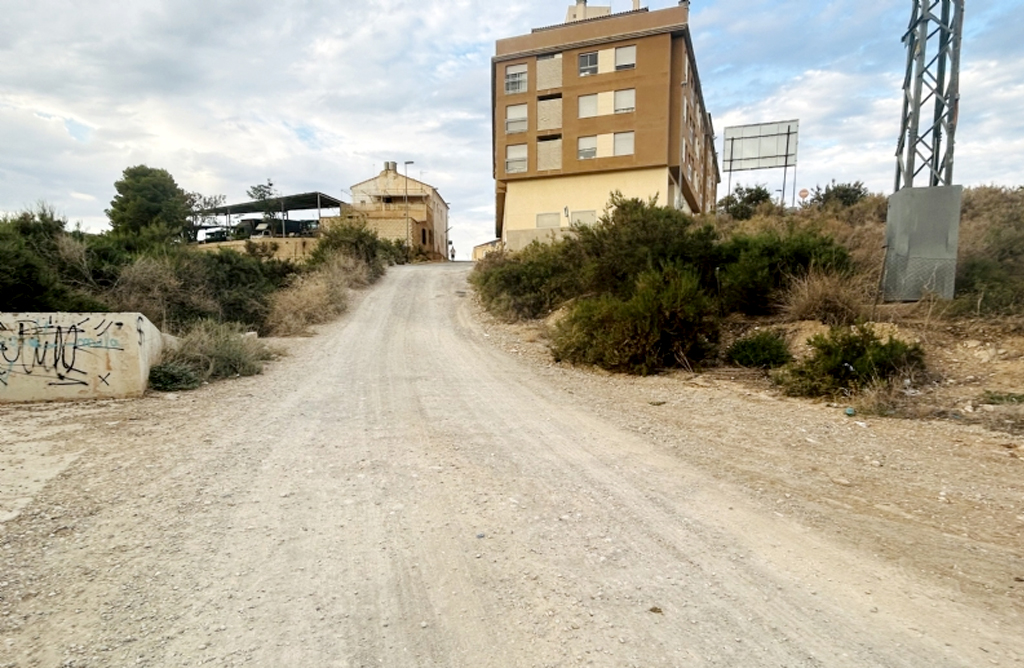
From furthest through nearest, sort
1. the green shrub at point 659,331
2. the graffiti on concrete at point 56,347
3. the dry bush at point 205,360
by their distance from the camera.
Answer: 1. the green shrub at point 659,331
2. the dry bush at point 205,360
3. the graffiti on concrete at point 56,347

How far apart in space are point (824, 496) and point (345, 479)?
13.0 feet

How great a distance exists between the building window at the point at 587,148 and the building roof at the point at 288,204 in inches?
954

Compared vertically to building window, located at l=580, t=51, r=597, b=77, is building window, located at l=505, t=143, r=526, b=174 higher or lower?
lower

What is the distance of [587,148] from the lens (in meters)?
32.7

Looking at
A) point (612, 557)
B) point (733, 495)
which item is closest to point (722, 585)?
point (612, 557)

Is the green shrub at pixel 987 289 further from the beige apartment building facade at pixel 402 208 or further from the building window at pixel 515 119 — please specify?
the beige apartment building facade at pixel 402 208

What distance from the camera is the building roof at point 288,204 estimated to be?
47472 mm

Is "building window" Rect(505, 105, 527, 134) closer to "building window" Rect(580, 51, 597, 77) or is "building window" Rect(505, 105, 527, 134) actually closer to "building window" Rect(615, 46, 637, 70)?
"building window" Rect(580, 51, 597, 77)

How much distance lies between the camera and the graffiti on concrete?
7672 millimetres

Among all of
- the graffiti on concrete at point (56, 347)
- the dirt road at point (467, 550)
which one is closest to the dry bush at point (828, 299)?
the dirt road at point (467, 550)

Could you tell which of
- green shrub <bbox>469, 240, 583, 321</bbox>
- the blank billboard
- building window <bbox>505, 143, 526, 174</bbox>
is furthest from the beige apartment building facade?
green shrub <bbox>469, 240, 583, 321</bbox>

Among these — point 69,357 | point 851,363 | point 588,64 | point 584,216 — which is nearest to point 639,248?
point 851,363

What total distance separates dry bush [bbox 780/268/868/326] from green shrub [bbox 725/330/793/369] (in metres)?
0.72

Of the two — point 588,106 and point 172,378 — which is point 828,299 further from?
point 588,106
